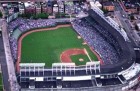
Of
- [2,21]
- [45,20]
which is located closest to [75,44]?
[45,20]

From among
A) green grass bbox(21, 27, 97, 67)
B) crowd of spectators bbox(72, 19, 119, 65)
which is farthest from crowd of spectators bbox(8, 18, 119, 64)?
green grass bbox(21, 27, 97, 67)

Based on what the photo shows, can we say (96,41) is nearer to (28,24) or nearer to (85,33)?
(85,33)

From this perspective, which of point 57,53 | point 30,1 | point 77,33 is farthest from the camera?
point 30,1

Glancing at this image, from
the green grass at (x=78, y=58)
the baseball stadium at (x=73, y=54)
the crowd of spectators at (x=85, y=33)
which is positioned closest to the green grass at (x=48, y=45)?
the baseball stadium at (x=73, y=54)

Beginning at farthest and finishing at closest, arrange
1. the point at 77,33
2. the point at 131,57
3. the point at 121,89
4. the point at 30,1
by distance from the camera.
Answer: the point at 30,1
the point at 77,33
the point at 131,57
the point at 121,89

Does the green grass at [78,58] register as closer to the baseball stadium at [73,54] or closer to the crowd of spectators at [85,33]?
the baseball stadium at [73,54]

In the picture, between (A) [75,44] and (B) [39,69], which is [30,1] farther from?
(B) [39,69]

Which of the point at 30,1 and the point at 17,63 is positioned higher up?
the point at 30,1

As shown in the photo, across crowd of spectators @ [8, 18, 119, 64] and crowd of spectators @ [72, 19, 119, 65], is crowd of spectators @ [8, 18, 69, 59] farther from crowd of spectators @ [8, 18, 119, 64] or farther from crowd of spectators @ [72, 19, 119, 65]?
crowd of spectators @ [72, 19, 119, 65]
